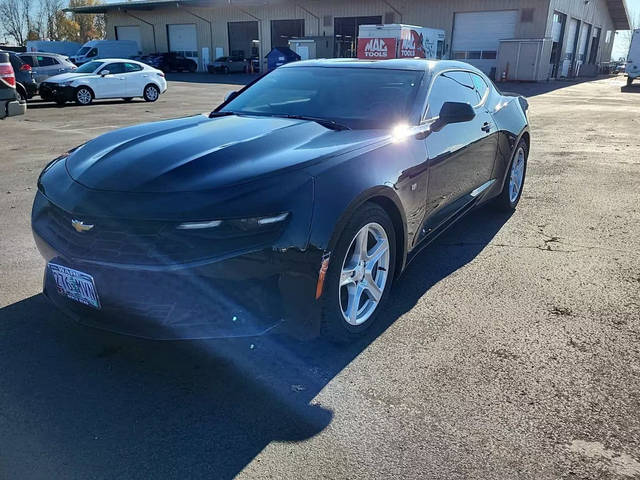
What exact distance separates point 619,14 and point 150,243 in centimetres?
6300

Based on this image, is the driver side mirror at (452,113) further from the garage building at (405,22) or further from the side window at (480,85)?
the garage building at (405,22)

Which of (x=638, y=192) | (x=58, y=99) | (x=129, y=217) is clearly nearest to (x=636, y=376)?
(x=129, y=217)

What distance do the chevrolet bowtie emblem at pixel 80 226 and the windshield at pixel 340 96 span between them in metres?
1.79

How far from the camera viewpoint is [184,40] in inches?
1938

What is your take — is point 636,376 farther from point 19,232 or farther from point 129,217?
point 19,232

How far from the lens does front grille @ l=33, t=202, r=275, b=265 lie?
7.86 ft

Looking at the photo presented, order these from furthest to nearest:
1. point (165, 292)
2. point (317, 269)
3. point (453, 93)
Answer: point (453, 93), point (317, 269), point (165, 292)

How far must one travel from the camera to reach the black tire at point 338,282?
108 inches

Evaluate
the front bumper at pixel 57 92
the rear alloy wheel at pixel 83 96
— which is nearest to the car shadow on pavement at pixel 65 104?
the rear alloy wheel at pixel 83 96

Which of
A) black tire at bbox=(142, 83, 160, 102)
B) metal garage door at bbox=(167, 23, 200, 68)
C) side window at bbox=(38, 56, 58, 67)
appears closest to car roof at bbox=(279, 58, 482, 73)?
black tire at bbox=(142, 83, 160, 102)

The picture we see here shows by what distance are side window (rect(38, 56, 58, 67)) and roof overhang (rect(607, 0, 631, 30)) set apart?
1981 inches

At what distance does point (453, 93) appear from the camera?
4375 mm

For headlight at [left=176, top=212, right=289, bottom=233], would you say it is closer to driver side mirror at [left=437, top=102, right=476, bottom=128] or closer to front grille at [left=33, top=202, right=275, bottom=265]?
front grille at [left=33, top=202, right=275, bottom=265]

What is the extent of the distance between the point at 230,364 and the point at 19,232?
3034 millimetres
